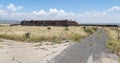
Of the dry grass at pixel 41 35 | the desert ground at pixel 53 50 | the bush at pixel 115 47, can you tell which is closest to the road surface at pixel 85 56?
the desert ground at pixel 53 50

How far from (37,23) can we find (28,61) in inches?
6329

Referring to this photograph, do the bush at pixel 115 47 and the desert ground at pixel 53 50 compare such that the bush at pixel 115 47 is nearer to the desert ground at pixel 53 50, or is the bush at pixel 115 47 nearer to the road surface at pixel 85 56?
the desert ground at pixel 53 50

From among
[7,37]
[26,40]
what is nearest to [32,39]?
[26,40]

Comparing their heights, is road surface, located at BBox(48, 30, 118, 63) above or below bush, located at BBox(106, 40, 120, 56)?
above

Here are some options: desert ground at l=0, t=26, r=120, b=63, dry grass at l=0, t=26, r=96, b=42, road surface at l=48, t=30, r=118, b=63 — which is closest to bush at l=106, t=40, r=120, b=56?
desert ground at l=0, t=26, r=120, b=63

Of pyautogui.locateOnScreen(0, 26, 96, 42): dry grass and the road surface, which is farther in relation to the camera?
pyautogui.locateOnScreen(0, 26, 96, 42): dry grass

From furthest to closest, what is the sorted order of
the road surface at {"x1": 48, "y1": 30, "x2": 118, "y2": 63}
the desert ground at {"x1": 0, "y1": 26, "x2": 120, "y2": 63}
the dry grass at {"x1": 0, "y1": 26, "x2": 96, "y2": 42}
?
the dry grass at {"x1": 0, "y1": 26, "x2": 96, "y2": 42} → the desert ground at {"x1": 0, "y1": 26, "x2": 120, "y2": 63} → the road surface at {"x1": 48, "y1": 30, "x2": 118, "y2": 63}

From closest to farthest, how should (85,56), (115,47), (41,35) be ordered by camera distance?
(85,56), (115,47), (41,35)

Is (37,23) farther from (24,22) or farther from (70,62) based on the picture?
(70,62)

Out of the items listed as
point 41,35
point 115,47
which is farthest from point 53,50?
point 41,35

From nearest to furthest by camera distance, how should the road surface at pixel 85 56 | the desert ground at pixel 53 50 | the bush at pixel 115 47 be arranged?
1. the road surface at pixel 85 56
2. the desert ground at pixel 53 50
3. the bush at pixel 115 47

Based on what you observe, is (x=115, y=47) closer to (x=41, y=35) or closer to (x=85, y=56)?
(x=85, y=56)

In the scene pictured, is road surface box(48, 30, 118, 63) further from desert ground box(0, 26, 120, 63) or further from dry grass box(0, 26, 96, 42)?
dry grass box(0, 26, 96, 42)

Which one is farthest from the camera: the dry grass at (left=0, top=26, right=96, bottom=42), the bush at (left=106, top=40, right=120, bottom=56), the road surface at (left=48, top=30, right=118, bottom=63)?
the dry grass at (left=0, top=26, right=96, bottom=42)
